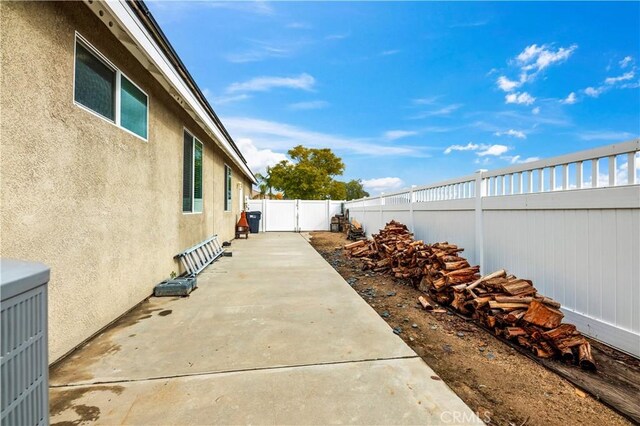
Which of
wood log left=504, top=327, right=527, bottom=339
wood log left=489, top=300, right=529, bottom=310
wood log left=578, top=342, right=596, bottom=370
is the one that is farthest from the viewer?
wood log left=489, top=300, right=529, bottom=310

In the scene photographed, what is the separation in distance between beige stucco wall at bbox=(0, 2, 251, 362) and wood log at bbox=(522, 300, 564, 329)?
4.38m

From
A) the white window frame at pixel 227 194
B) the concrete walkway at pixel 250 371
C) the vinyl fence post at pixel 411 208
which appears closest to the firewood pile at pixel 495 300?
the concrete walkway at pixel 250 371

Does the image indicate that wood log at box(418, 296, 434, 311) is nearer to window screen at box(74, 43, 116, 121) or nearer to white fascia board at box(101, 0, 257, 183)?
window screen at box(74, 43, 116, 121)

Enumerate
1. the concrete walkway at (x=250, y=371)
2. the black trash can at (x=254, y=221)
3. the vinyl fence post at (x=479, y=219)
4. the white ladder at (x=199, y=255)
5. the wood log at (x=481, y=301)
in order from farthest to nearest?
the black trash can at (x=254, y=221) → the white ladder at (x=199, y=255) → the vinyl fence post at (x=479, y=219) → the wood log at (x=481, y=301) → the concrete walkway at (x=250, y=371)

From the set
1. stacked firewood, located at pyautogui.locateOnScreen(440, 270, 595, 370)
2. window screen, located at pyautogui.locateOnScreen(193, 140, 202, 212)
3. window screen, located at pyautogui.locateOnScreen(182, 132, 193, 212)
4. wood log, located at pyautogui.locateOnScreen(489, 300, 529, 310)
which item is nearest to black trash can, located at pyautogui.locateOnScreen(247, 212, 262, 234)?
window screen, located at pyautogui.locateOnScreen(193, 140, 202, 212)

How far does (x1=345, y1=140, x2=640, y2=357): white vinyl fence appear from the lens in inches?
95.7

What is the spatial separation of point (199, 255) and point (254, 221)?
8513 mm

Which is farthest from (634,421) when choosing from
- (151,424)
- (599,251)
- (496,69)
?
(496,69)

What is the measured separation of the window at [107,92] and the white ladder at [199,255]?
94.1 inches

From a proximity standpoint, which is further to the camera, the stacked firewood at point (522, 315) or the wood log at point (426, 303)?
the wood log at point (426, 303)

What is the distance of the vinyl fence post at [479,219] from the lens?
4.32 m

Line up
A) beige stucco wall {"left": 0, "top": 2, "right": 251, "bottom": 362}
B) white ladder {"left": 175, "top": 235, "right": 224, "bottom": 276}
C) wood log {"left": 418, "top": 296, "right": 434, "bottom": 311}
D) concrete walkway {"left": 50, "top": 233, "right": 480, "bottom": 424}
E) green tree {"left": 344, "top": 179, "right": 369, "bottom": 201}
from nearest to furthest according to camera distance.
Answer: concrete walkway {"left": 50, "top": 233, "right": 480, "bottom": 424}
beige stucco wall {"left": 0, "top": 2, "right": 251, "bottom": 362}
wood log {"left": 418, "top": 296, "right": 434, "bottom": 311}
white ladder {"left": 175, "top": 235, "right": 224, "bottom": 276}
green tree {"left": 344, "top": 179, "right": 369, "bottom": 201}

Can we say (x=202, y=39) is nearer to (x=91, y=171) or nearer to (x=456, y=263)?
(x=91, y=171)

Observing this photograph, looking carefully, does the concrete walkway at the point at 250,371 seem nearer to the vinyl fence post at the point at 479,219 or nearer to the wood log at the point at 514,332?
the wood log at the point at 514,332
